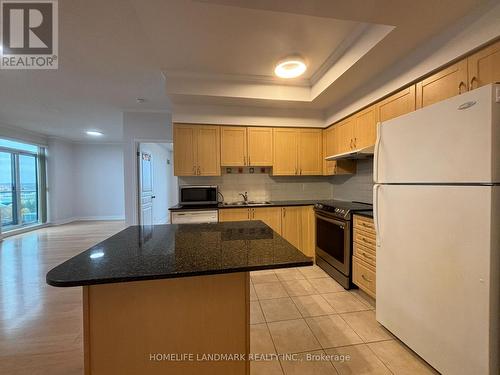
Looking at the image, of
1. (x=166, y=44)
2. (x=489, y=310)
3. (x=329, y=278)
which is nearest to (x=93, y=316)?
(x=489, y=310)

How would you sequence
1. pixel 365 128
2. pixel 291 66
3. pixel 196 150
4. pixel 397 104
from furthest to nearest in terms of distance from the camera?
1. pixel 196 150
2. pixel 365 128
3. pixel 291 66
4. pixel 397 104

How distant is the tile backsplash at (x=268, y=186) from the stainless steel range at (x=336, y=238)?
73 cm

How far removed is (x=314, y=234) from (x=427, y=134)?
2.32 metres

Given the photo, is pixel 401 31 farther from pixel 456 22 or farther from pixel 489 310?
pixel 489 310

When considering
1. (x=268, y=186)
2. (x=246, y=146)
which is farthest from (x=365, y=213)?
(x=246, y=146)

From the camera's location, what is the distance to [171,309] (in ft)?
3.64

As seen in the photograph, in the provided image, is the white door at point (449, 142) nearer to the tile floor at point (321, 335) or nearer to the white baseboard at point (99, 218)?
the tile floor at point (321, 335)

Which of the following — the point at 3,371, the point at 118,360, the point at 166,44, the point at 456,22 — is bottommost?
the point at 3,371

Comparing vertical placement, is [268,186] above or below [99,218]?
above

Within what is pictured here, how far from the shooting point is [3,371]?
157cm

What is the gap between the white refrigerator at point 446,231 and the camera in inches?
46.9

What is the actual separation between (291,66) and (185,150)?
193 cm

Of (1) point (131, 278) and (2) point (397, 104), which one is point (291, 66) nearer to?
(2) point (397, 104)

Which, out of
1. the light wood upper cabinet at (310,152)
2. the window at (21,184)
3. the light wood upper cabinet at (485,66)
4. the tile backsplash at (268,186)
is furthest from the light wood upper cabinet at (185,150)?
the window at (21,184)
